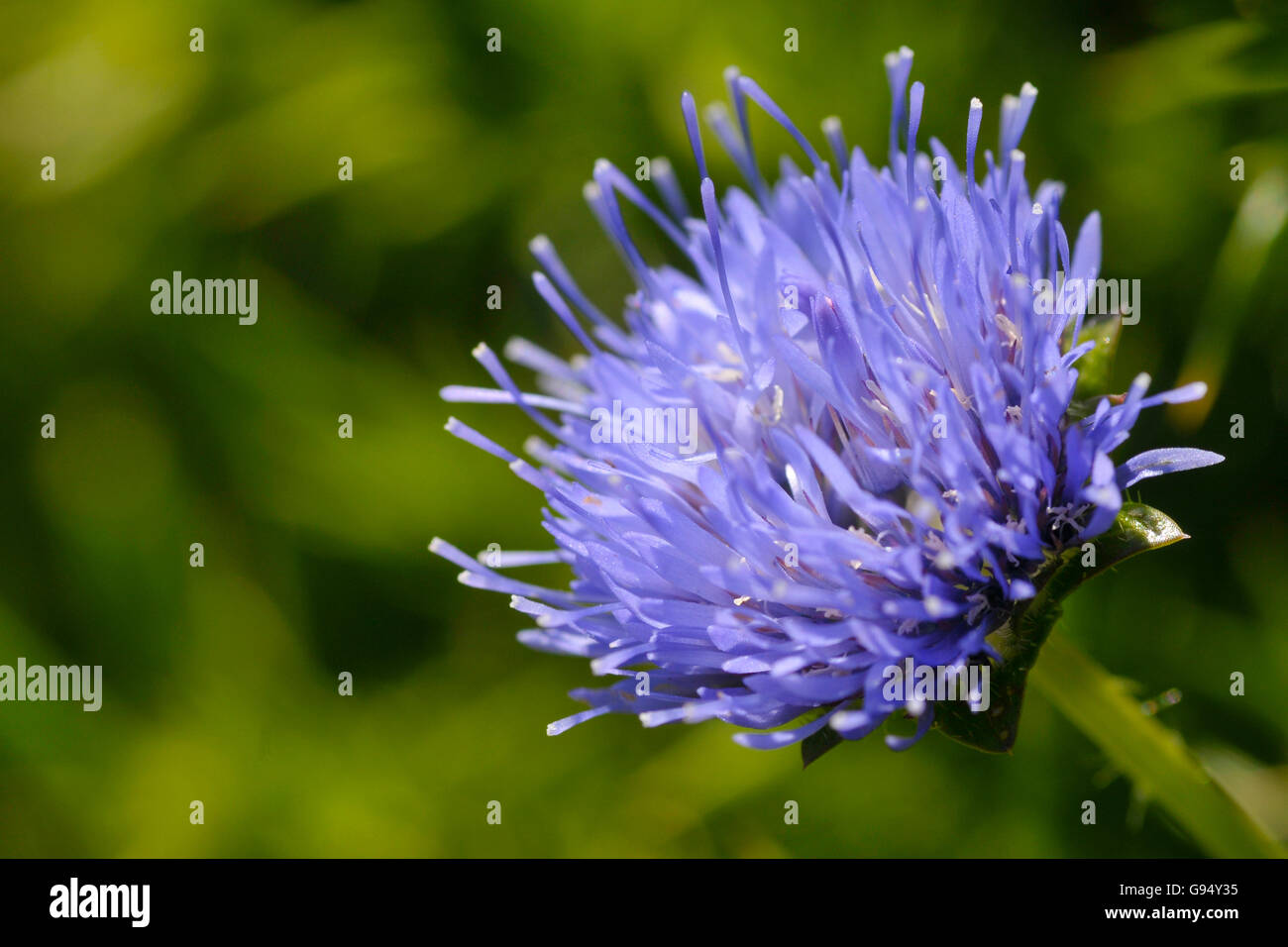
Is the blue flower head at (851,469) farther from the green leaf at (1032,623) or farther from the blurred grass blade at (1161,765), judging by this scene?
the blurred grass blade at (1161,765)

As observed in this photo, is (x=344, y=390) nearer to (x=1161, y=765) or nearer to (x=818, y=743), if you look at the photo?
(x=818, y=743)

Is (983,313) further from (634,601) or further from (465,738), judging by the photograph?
(465,738)

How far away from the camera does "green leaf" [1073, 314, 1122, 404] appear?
140 centimetres

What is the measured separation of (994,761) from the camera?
234 centimetres

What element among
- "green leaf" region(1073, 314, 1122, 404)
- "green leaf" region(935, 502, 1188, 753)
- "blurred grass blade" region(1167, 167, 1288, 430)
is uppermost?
"blurred grass blade" region(1167, 167, 1288, 430)

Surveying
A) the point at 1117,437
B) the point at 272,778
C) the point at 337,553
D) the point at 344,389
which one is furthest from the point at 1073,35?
the point at 272,778

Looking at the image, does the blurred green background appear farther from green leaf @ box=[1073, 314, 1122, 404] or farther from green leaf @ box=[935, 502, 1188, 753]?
green leaf @ box=[935, 502, 1188, 753]

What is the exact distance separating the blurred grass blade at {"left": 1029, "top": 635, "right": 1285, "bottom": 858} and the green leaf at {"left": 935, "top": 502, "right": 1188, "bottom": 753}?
0.78 ft

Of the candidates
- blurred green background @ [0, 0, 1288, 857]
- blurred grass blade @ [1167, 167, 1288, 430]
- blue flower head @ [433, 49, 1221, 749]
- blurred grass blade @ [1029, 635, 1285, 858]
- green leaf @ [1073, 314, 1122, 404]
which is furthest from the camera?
blurred green background @ [0, 0, 1288, 857]

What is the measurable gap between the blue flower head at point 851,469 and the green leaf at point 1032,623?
22 millimetres

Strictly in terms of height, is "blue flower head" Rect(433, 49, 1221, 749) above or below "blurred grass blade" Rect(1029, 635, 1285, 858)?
above

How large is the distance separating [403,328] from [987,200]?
5.98 ft

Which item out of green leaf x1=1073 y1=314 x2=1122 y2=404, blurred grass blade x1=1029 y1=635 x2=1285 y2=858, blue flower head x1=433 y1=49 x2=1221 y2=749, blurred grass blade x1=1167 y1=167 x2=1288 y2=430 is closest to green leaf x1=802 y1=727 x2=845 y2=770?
blue flower head x1=433 y1=49 x2=1221 y2=749

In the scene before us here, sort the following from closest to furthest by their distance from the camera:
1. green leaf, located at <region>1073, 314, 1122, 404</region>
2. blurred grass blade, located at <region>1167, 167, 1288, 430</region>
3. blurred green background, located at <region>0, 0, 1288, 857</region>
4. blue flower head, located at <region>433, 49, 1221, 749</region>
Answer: blue flower head, located at <region>433, 49, 1221, 749</region> < green leaf, located at <region>1073, 314, 1122, 404</region> < blurred grass blade, located at <region>1167, 167, 1288, 430</region> < blurred green background, located at <region>0, 0, 1288, 857</region>
